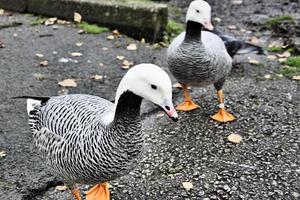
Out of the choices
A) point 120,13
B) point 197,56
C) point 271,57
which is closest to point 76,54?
point 120,13

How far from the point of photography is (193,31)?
183 inches

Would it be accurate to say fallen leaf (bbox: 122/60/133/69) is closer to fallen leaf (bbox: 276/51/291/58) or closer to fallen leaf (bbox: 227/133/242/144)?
fallen leaf (bbox: 227/133/242/144)

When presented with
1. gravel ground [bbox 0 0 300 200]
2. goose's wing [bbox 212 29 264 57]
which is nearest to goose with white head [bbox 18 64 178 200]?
gravel ground [bbox 0 0 300 200]

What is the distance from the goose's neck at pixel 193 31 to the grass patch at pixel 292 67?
6.01ft

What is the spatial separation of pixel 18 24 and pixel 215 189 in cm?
471

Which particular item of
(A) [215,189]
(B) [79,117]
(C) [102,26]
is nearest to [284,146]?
(A) [215,189]

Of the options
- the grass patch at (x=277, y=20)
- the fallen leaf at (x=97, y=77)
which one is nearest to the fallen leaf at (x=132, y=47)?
the fallen leaf at (x=97, y=77)

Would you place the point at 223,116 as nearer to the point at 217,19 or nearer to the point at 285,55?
the point at 285,55

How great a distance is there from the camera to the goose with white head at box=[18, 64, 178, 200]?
2746 millimetres

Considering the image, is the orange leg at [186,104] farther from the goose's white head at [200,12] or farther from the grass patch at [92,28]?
the grass patch at [92,28]

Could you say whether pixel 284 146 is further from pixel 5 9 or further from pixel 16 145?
pixel 5 9

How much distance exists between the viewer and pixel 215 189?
151 inches

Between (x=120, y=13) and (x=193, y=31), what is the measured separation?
247cm

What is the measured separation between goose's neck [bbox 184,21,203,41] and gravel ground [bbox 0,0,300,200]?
0.86 metres
